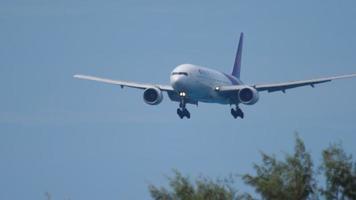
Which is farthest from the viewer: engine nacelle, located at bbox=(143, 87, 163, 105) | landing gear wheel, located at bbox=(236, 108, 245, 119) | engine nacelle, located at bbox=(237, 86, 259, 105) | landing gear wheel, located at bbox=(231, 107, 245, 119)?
landing gear wheel, located at bbox=(231, 107, 245, 119)

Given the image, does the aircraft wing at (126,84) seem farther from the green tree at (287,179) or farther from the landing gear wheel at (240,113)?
the green tree at (287,179)

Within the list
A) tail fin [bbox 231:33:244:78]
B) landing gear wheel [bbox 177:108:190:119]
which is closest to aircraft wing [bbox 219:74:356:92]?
landing gear wheel [bbox 177:108:190:119]

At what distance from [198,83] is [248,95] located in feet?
16.8

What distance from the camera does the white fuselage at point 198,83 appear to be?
97438mm

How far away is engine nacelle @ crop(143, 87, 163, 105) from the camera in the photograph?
329 ft

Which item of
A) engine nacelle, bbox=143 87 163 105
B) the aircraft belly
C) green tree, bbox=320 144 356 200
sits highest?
engine nacelle, bbox=143 87 163 105

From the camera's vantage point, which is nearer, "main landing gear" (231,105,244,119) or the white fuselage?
the white fuselage

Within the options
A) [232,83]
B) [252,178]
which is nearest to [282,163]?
[252,178]

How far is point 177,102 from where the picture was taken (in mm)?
101875

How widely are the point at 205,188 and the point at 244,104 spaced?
48.6 metres

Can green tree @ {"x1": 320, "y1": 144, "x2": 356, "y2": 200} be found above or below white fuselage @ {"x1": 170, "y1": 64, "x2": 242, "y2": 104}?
below

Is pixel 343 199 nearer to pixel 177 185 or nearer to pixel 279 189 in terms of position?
pixel 279 189

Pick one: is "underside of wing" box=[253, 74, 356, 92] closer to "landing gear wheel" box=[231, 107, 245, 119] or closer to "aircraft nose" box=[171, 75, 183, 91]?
"landing gear wheel" box=[231, 107, 245, 119]

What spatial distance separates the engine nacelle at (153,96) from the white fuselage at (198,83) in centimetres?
276
